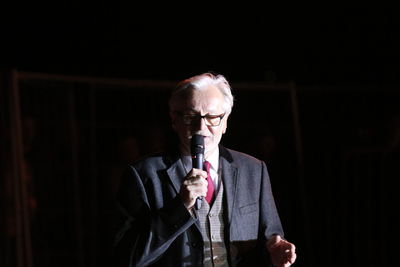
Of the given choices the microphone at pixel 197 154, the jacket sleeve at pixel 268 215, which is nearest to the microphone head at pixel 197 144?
the microphone at pixel 197 154

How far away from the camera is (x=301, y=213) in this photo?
15.9 feet

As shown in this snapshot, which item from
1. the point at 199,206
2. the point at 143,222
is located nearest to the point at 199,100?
the point at 199,206

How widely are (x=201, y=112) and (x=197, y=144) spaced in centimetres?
14

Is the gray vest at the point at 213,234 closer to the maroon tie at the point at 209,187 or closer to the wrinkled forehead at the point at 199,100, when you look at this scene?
the maroon tie at the point at 209,187

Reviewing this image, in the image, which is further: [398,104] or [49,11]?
[49,11]

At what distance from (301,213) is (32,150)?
2097mm

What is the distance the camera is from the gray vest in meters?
2.36

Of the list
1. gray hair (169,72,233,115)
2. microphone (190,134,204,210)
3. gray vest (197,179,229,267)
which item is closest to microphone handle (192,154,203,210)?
microphone (190,134,204,210)

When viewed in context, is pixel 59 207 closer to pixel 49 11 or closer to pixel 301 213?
pixel 301 213

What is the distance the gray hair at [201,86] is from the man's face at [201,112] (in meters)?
0.02

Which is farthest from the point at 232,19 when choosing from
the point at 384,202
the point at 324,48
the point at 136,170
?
the point at 136,170

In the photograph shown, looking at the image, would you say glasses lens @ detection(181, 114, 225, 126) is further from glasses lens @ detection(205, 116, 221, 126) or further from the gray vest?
the gray vest

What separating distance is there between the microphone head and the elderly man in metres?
0.02

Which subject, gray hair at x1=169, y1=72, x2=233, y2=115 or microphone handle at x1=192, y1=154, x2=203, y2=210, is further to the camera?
gray hair at x1=169, y1=72, x2=233, y2=115
